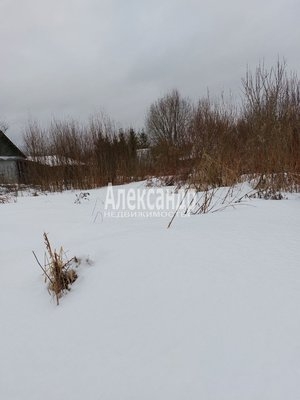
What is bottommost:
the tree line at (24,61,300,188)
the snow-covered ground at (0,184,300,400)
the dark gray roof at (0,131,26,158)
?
the snow-covered ground at (0,184,300,400)

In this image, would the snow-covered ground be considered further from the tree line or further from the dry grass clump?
the tree line

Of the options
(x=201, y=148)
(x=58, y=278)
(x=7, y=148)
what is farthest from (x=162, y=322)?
(x=7, y=148)

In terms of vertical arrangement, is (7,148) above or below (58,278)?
above

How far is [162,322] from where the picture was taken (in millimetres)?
943

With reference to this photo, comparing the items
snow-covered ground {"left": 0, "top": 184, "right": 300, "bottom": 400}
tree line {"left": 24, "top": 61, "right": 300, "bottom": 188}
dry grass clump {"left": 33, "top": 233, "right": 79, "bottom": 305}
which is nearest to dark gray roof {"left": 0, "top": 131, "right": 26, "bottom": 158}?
tree line {"left": 24, "top": 61, "right": 300, "bottom": 188}

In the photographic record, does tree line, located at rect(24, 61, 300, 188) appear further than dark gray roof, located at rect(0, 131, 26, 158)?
No

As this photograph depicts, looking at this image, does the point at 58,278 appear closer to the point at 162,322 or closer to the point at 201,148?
the point at 162,322

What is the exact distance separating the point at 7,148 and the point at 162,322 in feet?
57.3

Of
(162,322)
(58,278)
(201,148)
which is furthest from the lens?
(201,148)

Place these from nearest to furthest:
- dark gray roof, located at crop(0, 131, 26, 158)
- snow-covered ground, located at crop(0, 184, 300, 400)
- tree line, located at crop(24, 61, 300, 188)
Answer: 1. snow-covered ground, located at crop(0, 184, 300, 400)
2. tree line, located at crop(24, 61, 300, 188)
3. dark gray roof, located at crop(0, 131, 26, 158)

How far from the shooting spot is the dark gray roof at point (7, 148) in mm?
15664

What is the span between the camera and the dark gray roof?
15664mm

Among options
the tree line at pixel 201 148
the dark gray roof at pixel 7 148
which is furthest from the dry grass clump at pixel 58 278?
the dark gray roof at pixel 7 148

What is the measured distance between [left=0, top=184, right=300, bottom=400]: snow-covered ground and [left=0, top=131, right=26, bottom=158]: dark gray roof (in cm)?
1625
